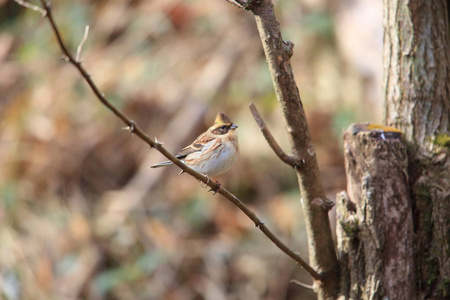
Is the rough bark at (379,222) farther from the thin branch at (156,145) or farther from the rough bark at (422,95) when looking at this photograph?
the thin branch at (156,145)

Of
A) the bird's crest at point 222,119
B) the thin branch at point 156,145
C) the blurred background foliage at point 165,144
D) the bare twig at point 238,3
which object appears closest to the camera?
the thin branch at point 156,145

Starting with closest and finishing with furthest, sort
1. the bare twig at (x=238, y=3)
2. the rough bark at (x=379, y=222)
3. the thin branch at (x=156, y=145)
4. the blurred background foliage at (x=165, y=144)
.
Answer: the thin branch at (x=156, y=145), the bare twig at (x=238, y=3), the rough bark at (x=379, y=222), the blurred background foliage at (x=165, y=144)

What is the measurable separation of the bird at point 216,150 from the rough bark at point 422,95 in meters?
0.90

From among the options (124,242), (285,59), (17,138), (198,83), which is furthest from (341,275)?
(17,138)

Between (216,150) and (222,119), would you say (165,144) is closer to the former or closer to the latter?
(216,150)

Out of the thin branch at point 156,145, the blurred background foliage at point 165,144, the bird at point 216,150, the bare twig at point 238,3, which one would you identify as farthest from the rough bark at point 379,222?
the blurred background foliage at point 165,144

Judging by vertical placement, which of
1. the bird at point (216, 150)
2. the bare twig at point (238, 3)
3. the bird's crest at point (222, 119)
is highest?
the bare twig at point (238, 3)

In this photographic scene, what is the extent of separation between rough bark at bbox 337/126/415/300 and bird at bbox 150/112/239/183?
0.67 meters

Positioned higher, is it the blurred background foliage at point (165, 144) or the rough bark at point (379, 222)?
the blurred background foliage at point (165, 144)

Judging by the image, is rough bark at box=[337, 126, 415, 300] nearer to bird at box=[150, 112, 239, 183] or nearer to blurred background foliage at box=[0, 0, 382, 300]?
bird at box=[150, 112, 239, 183]

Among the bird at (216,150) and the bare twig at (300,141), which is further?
the bird at (216,150)

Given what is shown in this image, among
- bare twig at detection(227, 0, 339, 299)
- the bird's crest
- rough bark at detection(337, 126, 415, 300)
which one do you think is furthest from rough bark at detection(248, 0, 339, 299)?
the bird's crest

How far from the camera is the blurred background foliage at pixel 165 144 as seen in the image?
21.5 feet

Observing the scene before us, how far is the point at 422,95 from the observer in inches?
120
